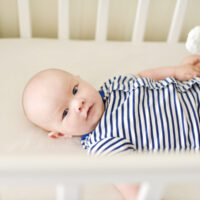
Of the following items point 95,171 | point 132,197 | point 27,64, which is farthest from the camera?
point 27,64

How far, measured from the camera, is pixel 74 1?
1.20m

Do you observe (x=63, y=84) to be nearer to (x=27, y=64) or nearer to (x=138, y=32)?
(x=27, y=64)

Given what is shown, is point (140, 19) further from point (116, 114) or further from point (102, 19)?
point (116, 114)

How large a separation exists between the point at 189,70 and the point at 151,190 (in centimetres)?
57

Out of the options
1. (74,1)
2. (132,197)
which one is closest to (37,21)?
(74,1)

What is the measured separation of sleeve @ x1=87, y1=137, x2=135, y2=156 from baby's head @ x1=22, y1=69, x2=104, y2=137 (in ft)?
0.21

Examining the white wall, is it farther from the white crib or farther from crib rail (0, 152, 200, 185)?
crib rail (0, 152, 200, 185)

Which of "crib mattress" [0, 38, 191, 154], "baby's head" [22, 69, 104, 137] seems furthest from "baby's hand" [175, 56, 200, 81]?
"baby's head" [22, 69, 104, 137]

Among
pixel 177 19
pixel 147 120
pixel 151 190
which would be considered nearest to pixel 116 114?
pixel 147 120

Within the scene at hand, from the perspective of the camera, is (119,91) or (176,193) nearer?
(176,193)

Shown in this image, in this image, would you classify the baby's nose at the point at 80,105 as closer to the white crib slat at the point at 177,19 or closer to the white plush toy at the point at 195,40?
the white plush toy at the point at 195,40

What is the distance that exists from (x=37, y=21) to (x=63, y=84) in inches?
19.8

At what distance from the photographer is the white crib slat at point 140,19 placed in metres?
1.10

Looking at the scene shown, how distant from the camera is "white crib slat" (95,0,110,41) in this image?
1089 millimetres
